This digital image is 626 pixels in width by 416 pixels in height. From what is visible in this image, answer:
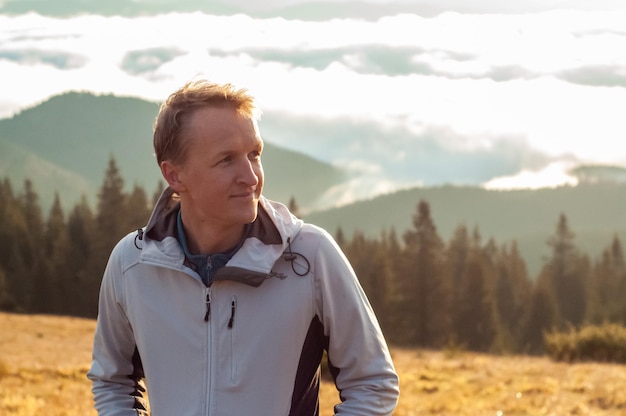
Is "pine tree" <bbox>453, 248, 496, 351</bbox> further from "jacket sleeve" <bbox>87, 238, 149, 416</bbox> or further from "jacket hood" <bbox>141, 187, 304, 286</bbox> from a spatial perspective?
"jacket hood" <bbox>141, 187, 304, 286</bbox>

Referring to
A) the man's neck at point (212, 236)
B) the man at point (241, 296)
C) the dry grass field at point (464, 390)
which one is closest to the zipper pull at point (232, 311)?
the man at point (241, 296)

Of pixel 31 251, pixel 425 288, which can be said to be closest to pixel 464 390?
pixel 425 288

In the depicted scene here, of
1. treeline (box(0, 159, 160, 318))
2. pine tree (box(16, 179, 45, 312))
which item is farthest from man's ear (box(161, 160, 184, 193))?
pine tree (box(16, 179, 45, 312))

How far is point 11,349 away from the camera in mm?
32969

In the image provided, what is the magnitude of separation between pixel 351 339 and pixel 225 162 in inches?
28.3

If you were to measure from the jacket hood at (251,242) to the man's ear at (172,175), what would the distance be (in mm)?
162

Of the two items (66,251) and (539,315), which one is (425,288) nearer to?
(539,315)

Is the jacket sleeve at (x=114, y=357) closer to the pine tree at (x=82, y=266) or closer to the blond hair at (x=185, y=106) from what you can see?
the blond hair at (x=185, y=106)

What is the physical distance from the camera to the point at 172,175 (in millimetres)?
3033

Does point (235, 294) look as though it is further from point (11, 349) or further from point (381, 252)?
point (381, 252)

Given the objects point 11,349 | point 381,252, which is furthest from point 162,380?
point 381,252

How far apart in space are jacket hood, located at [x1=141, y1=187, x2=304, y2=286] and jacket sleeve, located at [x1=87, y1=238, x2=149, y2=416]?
0.17 meters

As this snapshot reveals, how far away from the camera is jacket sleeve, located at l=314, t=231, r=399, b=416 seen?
2.90m

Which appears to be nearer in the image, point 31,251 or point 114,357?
point 114,357
